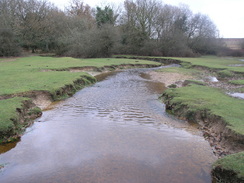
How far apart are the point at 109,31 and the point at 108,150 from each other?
40.3 m

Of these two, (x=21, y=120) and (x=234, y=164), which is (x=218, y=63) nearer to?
(x=234, y=164)

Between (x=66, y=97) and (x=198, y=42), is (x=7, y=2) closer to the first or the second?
(x=66, y=97)

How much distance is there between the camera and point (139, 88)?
17234mm

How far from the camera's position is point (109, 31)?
1735 inches

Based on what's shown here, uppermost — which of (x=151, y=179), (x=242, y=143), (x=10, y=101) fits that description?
(x=10, y=101)

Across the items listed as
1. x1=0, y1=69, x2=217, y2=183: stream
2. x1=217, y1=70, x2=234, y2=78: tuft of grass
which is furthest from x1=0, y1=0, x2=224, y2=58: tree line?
x1=0, y1=69, x2=217, y2=183: stream

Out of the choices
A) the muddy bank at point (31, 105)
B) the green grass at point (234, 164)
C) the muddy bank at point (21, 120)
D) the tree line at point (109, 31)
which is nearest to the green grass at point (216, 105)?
the green grass at point (234, 164)

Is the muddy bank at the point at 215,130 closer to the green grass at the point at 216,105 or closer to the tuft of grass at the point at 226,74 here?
A: the green grass at the point at 216,105

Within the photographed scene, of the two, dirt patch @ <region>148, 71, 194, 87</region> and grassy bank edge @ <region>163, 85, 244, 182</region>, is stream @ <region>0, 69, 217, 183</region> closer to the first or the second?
grassy bank edge @ <region>163, 85, 244, 182</region>

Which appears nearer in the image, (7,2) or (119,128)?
(119,128)

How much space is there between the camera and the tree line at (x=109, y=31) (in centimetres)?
4466

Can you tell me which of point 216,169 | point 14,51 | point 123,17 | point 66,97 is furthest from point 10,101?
point 123,17

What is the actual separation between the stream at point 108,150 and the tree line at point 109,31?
36688mm

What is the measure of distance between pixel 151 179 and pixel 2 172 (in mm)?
4267
